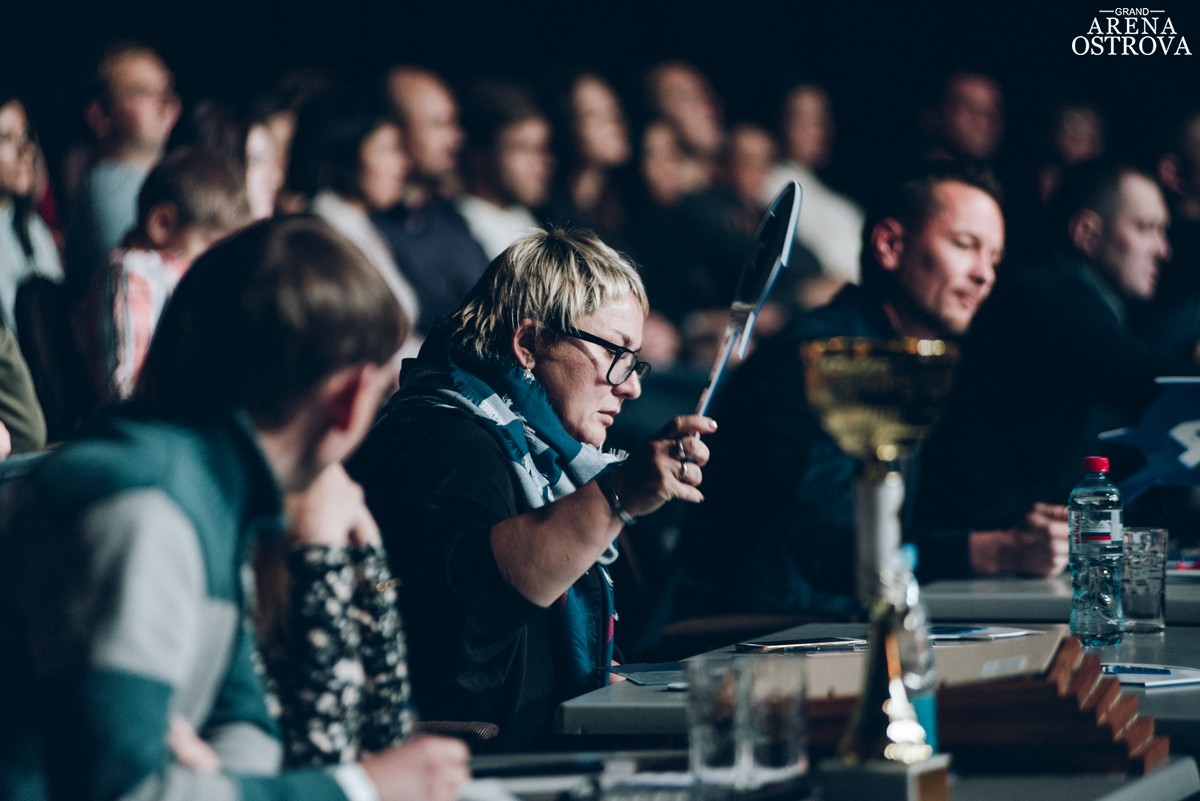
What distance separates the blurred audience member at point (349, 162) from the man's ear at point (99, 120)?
21.8 inches

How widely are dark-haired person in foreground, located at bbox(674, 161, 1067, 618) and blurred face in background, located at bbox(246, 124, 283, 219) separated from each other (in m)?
1.49

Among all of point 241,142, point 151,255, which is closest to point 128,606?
point 151,255

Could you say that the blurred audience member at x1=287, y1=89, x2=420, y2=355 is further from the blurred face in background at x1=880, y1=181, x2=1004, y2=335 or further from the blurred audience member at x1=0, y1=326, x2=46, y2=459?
the blurred face in background at x1=880, y1=181, x2=1004, y2=335

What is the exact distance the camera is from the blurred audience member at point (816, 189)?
6867mm

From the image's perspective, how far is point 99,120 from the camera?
4.64m

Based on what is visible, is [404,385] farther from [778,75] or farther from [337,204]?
[778,75]

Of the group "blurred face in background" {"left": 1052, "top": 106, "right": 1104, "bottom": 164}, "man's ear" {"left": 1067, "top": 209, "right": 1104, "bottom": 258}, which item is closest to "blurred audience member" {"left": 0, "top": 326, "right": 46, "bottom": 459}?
"man's ear" {"left": 1067, "top": 209, "right": 1104, "bottom": 258}

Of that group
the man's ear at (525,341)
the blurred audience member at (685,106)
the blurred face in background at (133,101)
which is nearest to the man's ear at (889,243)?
the man's ear at (525,341)

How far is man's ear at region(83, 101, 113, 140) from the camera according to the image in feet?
15.1

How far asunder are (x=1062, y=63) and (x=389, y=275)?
13.2ft

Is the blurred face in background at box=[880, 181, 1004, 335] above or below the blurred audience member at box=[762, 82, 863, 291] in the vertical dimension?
below

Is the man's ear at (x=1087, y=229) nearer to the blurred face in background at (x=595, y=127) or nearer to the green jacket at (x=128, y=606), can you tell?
the blurred face in background at (x=595, y=127)

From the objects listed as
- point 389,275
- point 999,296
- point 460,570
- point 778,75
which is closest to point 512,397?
point 460,570

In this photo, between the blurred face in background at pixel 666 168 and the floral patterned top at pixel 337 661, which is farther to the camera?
the blurred face in background at pixel 666 168
